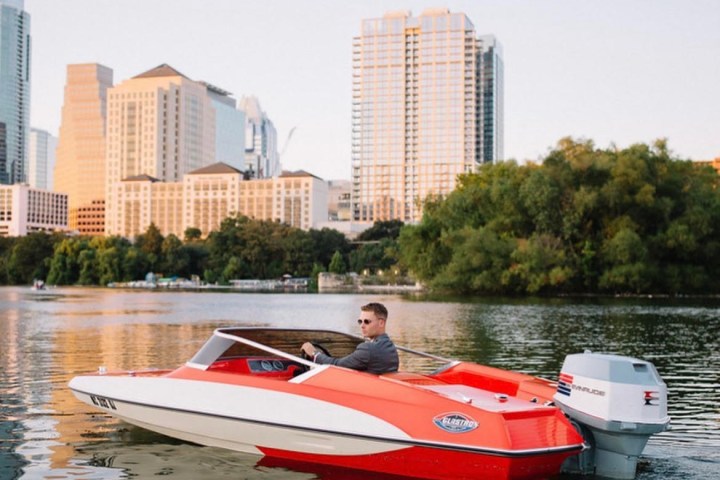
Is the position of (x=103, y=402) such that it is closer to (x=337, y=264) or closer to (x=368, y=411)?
(x=368, y=411)

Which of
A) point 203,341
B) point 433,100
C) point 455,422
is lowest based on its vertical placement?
point 203,341

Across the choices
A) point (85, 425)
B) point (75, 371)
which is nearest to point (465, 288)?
point (75, 371)

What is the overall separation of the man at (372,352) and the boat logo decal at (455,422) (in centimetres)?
149

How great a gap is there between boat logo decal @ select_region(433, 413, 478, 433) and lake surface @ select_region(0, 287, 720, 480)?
4.05ft

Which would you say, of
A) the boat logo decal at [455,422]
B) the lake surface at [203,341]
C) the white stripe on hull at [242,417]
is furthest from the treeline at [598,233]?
the boat logo decal at [455,422]

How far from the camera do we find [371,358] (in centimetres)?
860

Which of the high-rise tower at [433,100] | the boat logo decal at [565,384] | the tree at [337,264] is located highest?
the high-rise tower at [433,100]

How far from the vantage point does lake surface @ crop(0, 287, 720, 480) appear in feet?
27.2

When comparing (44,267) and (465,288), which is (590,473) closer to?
(465,288)

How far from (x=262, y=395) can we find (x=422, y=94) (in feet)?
635

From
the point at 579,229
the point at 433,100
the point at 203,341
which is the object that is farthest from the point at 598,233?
the point at 433,100

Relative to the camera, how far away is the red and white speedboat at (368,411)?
7.12m

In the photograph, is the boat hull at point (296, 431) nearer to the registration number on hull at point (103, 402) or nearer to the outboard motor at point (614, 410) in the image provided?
the registration number on hull at point (103, 402)

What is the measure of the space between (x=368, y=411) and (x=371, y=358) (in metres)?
1.09
